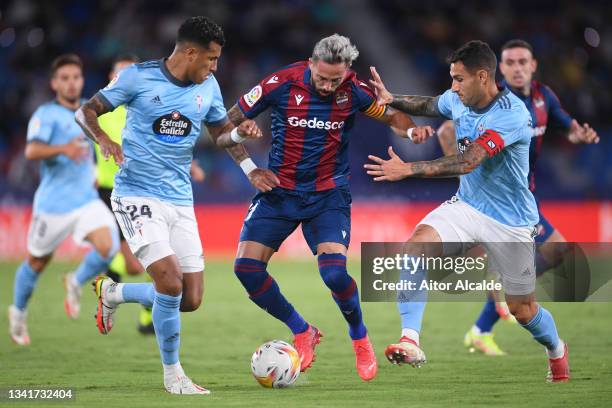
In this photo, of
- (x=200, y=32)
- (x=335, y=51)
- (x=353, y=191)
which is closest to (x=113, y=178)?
(x=200, y=32)

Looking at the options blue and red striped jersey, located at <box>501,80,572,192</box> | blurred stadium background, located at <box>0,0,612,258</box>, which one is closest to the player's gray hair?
blue and red striped jersey, located at <box>501,80,572,192</box>

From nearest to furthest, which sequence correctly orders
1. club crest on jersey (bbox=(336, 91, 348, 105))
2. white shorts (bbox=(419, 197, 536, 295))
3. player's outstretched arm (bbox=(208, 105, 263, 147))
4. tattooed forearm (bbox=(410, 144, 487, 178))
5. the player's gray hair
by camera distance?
tattooed forearm (bbox=(410, 144, 487, 178)), the player's gray hair, player's outstretched arm (bbox=(208, 105, 263, 147)), white shorts (bbox=(419, 197, 536, 295)), club crest on jersey (bbox=(336, 91, 348, 105))

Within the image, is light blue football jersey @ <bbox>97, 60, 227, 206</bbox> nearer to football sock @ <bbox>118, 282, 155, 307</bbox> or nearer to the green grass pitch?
football sock @ <bbox>118, 282, 155, 307</bbox>

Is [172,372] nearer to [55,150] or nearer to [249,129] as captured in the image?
[249,129]

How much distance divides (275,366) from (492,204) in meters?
2.08

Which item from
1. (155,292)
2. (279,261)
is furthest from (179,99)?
(279,261)

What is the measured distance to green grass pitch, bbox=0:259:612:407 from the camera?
7152 millimetres

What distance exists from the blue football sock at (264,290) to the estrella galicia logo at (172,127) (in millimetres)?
1106

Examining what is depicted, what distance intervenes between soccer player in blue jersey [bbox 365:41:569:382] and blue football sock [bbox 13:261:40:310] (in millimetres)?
4675

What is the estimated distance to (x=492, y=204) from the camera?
802cm

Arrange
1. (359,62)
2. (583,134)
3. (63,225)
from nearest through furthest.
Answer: (583,134) → (63,225) → (359,62)

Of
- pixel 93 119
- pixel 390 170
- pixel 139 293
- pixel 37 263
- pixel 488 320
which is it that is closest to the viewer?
pixel 390 170

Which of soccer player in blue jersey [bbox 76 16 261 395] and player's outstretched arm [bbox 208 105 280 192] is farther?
player's outstretched arm [bbox 208 105 280 192]

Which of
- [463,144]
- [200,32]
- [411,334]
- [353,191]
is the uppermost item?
[200,32]
